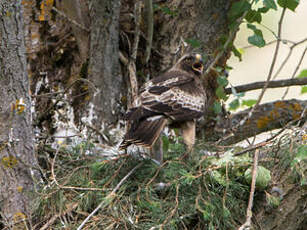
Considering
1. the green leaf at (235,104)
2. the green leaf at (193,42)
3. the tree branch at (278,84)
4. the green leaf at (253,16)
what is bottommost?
the green leaf at (235,104)

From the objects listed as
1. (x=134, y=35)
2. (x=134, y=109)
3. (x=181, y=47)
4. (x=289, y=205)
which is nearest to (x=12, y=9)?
(x=134, y=109)

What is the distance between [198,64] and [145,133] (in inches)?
39.1

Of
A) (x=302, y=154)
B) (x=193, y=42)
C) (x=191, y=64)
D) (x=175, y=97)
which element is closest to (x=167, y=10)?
(x=193, y=42)

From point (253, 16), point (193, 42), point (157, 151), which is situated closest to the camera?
point (157, 151)

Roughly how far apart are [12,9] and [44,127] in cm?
138

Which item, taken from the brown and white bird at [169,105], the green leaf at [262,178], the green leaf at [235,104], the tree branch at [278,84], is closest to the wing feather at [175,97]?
the brown and white bird at [169,105]

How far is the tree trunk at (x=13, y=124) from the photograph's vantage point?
2816 mm

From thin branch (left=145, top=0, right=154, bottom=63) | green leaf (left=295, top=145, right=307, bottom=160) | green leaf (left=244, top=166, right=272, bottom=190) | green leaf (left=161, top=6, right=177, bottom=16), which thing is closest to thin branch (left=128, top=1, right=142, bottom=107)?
thin branch (left=145, top=0, right=154, bottom=63)

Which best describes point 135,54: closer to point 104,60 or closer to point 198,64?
point 104,60

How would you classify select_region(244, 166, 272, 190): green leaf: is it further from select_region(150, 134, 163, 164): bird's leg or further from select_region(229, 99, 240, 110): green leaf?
select_region(229, 99, 240, 110): green leaf

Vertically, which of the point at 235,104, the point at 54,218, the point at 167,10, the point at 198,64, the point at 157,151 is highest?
the point at 167,10

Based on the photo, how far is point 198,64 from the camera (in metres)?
3.88

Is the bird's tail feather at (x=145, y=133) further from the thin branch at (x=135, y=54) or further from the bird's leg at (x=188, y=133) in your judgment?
the thin branch at (x=135, y=54)

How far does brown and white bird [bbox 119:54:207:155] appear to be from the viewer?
314cm
